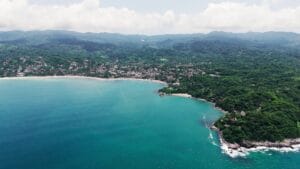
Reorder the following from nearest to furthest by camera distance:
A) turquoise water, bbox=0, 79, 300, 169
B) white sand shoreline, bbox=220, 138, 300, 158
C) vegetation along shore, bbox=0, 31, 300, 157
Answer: turquoise water, bbox=0, 79, 300, 169 → white sand shoreline, bbox=220, 138, 300, 158 → vegetation along shore, bbox=0, 31, 300, 157

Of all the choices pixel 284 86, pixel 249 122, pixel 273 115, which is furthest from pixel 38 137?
pixel 284 86

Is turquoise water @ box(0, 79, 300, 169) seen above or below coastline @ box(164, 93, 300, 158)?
below

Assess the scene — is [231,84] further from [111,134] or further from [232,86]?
[111,134]

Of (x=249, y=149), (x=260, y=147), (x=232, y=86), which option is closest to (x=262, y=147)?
(x=260, y=147)

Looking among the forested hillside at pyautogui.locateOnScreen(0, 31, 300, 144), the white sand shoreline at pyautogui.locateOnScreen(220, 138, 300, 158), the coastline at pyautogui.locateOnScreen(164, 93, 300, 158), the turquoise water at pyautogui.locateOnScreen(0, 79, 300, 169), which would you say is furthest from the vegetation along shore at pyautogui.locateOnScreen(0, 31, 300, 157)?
the turquoise water at pyautogui.locateOnScreen(0, 79, 300, 169)

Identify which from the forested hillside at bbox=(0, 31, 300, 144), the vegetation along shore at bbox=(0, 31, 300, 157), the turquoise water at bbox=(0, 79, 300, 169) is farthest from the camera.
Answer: the forested hillside at bbox=(0, 31, 300, 144)

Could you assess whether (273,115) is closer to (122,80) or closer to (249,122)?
(249,122)

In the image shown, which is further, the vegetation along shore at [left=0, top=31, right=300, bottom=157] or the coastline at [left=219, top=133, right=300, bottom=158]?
the vegetation along shore at [left=0, top=31, right=300, bottom=157]

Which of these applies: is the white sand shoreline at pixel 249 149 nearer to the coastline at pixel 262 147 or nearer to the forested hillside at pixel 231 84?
the coastline at pixel 262 147

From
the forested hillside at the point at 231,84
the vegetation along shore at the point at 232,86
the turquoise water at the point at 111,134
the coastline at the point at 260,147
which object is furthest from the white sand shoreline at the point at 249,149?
the forested hillside at the point at 231,84

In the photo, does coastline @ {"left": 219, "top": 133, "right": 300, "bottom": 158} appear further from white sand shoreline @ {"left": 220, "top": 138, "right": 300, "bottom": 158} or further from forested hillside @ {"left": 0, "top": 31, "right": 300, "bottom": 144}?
forested hillside @ {"left": 0, "top": 31, "right": 300, "bottom": 144}
